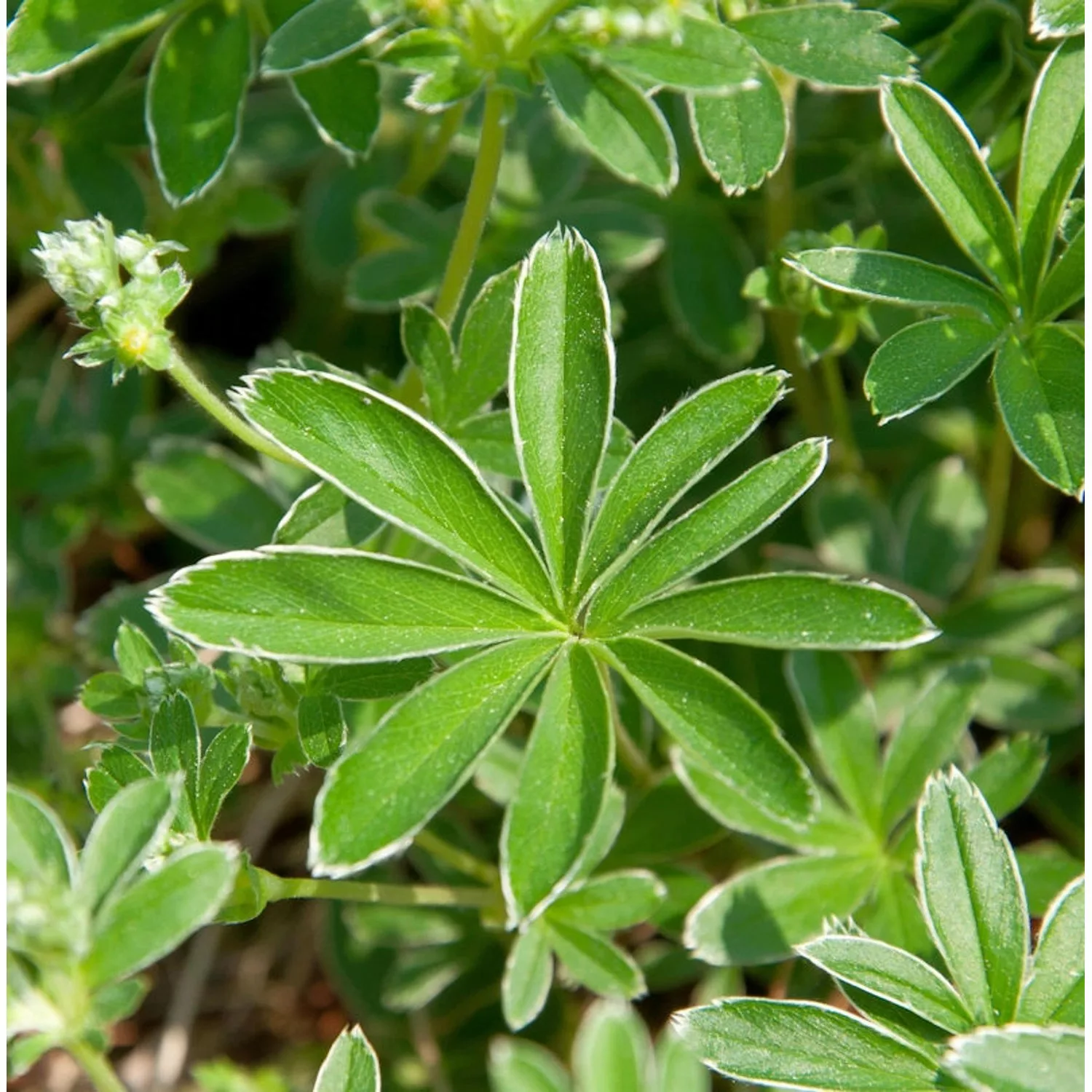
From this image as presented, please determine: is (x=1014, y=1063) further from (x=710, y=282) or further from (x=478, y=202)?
(x=710, y=282)

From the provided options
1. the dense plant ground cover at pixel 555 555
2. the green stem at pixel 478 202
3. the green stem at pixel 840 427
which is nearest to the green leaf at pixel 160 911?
the dense plant ground cover at pixel 555 555

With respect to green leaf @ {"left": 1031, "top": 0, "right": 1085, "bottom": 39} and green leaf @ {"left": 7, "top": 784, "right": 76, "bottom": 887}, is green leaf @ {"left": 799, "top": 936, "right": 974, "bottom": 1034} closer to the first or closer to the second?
green leaf @ {"left": 7, "top": 784, "right": 76, "bottom": 887}

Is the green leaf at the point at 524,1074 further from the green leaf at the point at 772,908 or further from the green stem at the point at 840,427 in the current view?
the green stem at the point at 840,427

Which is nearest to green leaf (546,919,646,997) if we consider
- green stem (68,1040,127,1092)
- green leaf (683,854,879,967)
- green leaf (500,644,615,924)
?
green leaf (683,854,879,967)

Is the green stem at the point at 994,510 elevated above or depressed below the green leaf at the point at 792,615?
below

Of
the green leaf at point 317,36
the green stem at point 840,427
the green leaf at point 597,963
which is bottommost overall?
the green leaf at point 597,963

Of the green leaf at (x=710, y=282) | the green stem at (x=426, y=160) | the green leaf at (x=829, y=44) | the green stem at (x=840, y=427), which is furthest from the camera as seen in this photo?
the green leaf at (x=710, y=282)

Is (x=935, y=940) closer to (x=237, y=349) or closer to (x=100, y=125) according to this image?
(x=100, y=125)

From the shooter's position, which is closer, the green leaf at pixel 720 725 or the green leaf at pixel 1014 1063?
the green leaf at pixel 1014 1063
